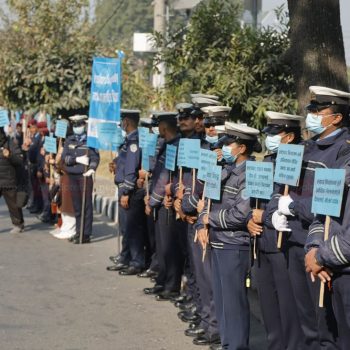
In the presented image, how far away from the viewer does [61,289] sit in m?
10.7

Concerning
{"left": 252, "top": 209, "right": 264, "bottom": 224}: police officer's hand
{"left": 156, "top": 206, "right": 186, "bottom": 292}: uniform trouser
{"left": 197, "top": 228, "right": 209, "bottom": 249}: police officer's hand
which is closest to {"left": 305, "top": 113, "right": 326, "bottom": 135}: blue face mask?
{"left": 252, "top": 209, "right": 264, "bottom": 224}: police officer's hand

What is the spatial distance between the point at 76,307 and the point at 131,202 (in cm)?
242

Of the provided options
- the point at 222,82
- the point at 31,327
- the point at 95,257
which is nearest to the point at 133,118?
the point at 222,82

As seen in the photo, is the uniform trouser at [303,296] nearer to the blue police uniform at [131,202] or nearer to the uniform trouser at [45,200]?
the blue police uniform at [131,202]

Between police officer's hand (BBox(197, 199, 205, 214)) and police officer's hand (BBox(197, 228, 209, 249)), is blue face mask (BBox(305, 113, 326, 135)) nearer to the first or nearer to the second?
police officer's hand (BBox(197, 228, 209, 249))

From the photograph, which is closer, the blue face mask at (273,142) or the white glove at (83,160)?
the blue face mask at (273,142)

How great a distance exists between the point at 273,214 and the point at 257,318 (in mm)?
2951

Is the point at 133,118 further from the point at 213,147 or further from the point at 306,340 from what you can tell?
the point at 306,340

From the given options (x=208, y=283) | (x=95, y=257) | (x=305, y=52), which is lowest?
(x=95, y=257)

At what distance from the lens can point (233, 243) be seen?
7.32 meters

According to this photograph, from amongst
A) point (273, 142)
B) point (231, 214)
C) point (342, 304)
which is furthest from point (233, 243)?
point (342, 304)

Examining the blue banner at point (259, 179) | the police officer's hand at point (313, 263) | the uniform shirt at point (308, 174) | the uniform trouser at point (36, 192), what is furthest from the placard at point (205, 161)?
the uniform trouser at point (36, 192)

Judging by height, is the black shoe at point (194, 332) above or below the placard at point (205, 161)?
below

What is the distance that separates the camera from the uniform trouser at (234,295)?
7.32 m
